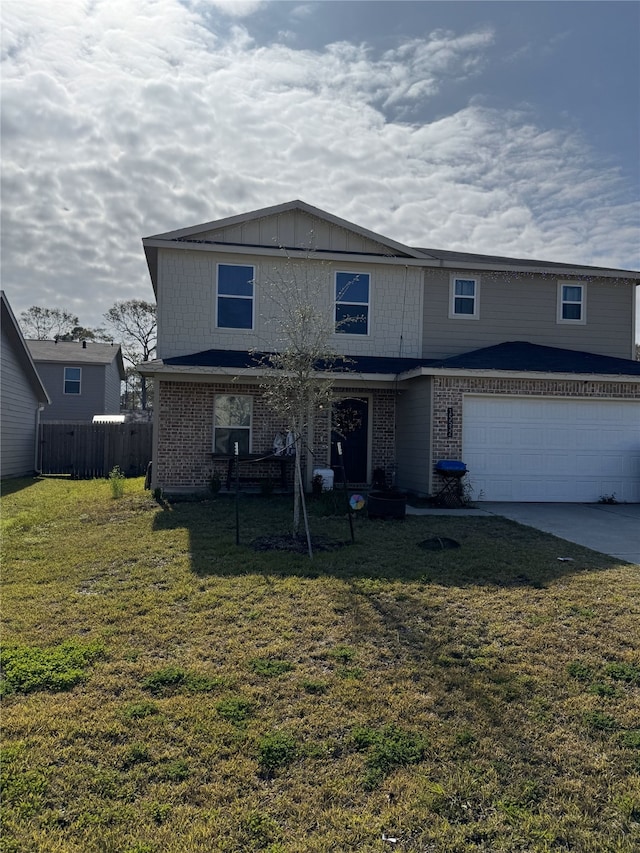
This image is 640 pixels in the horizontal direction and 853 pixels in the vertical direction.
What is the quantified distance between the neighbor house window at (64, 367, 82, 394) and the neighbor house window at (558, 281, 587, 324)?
21.4 metres

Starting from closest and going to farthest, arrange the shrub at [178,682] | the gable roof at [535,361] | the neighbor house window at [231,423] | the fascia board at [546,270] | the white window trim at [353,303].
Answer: the shrub at [178,682], the gable roof at [535,361], the neighbor house window at [231,423], the white window trim at [353,303], the fascia board at [546,270]

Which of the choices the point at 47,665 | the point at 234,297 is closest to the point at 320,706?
the point at 47,665

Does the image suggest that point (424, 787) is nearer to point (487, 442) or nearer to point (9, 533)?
point (9, 533)

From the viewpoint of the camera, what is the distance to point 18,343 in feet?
57.7

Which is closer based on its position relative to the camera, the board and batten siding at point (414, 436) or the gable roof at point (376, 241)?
the board and batten siding at point (414, 436)

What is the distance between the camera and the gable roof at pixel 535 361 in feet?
39.5

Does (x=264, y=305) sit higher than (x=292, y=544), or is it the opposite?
(x=264, y=305)

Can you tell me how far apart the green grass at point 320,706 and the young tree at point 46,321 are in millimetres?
46220

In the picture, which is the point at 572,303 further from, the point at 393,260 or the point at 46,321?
the point at 46,321

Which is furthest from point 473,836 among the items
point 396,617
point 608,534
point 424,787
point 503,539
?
point 608,534

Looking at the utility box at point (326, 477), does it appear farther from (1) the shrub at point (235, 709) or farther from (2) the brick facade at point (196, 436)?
(1) the shrub at point (235, 709)

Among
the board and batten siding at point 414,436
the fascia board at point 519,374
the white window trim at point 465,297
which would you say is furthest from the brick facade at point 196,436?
the white window trim at point 465,297

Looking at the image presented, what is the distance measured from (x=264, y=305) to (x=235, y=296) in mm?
713

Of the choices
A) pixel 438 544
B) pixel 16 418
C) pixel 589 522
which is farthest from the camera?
pixel 16 418
